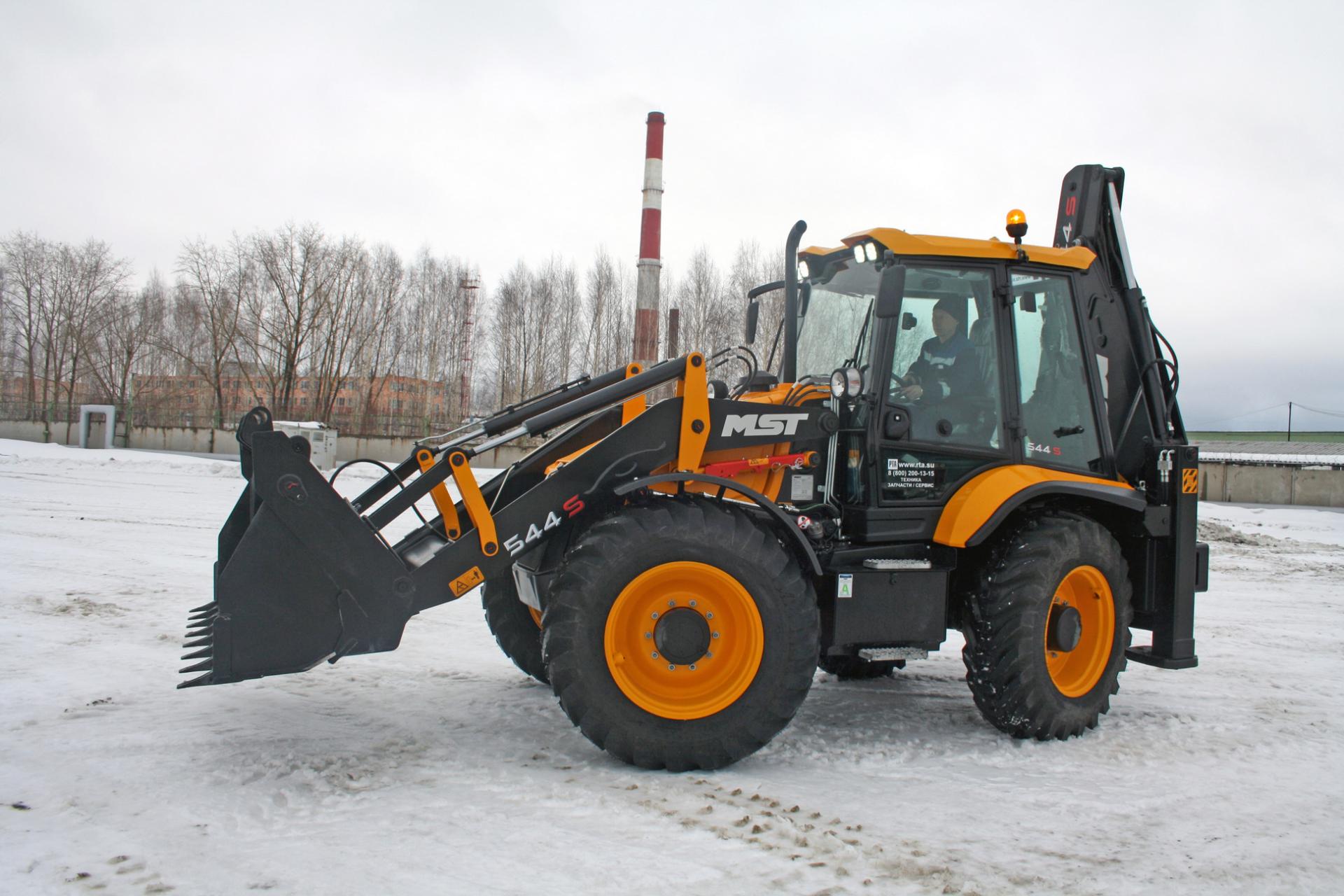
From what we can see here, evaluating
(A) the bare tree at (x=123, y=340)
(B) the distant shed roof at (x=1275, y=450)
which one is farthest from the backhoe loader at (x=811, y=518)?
(A) the bare tree at (x=123, y=340)

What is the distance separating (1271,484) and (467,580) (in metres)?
22.0

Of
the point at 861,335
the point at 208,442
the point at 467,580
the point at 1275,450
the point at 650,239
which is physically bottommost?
the point at 467,580

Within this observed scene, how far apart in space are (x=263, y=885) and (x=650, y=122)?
21804 mm

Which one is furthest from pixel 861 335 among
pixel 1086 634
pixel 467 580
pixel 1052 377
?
pixel 467 580

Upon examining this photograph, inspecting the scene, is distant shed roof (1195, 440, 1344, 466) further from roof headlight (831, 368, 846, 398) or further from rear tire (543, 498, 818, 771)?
rear tire (543, 498, 818, 771)

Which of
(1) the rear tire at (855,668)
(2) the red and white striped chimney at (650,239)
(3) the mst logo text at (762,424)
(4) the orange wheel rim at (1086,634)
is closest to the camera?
(3) the mst logo text at (762,424)

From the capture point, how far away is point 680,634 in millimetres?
4066

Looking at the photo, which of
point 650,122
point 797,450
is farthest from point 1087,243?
point 650,122

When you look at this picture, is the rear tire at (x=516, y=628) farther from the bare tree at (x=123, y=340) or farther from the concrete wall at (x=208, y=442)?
the bare tree at (x=123, y=340)

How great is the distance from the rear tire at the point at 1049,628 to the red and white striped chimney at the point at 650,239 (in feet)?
58.9

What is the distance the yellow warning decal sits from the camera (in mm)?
4098

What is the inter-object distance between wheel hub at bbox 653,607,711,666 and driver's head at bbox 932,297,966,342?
1957mm

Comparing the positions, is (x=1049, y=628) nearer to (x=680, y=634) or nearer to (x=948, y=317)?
(x=948, y=317)

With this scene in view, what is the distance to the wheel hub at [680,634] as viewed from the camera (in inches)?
160
